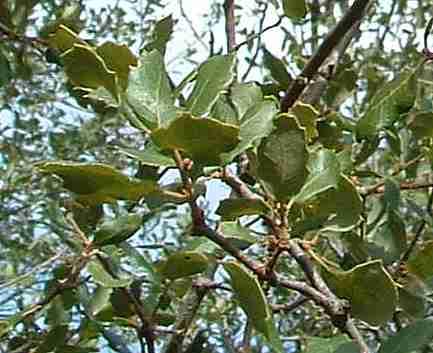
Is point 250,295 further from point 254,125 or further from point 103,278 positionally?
point 103,278

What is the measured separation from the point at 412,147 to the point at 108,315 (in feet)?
1.16

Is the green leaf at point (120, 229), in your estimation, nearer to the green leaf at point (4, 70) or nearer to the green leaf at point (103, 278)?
the green leaf at point (103, 278)

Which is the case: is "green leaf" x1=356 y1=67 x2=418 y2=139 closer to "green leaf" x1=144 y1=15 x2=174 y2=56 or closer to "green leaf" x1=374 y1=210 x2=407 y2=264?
"green leaf" x1=374 y1=210 x2=407 y2=264

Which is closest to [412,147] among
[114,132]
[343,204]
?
[343,204]

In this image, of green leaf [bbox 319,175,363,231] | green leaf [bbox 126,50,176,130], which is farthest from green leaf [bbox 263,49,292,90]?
green leaf [bbox 126,50,176,130]

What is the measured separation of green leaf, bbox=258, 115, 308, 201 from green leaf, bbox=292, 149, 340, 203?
18 mm

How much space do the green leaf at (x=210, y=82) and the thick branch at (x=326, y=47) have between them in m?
0.18

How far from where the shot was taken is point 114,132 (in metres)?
3.05

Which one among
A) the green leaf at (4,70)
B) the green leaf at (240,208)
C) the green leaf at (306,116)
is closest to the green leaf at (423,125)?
the green leaf at (306,116)

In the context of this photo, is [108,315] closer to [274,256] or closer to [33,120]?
[274,256]

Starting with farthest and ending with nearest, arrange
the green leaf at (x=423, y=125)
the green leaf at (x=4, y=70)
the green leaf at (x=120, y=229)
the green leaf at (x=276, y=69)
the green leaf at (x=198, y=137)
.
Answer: the green leaf at (x=4, y=70)
the green leaf at (x=276, y=69)
the green leaf at (x=423, y=125)
the green leaf at (x=120, y=229)
the green leaf at (x=198, y=137)

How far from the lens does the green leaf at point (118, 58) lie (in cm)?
74

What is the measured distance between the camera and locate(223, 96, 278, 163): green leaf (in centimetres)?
70

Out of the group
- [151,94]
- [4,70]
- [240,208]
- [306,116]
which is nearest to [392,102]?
[306,116]
